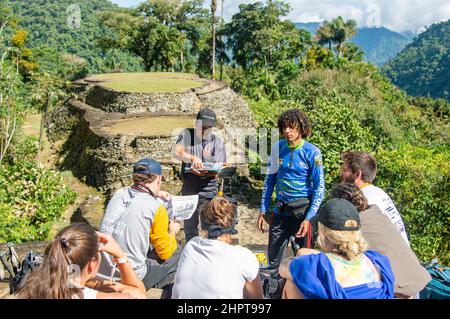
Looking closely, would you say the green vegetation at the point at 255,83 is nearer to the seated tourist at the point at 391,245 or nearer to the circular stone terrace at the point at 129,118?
the circular stone terrace at the point at 129,118

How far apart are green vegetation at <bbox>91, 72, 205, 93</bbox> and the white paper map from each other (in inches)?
451

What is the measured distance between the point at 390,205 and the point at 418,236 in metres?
2.24

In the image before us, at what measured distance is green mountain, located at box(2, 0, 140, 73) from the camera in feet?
133

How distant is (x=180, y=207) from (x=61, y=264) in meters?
1.61

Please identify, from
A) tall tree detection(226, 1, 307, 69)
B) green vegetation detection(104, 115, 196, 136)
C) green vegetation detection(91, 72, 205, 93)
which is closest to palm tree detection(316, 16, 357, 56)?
tall tree detection(226, 1, 307, 69)

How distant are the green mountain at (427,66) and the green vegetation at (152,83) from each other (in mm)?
47953

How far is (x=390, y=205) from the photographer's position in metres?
2.79

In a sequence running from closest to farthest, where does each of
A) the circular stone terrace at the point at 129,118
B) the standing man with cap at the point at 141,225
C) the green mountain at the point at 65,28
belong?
the standing man with cap at the point at 141,225, the circular stone terrace at the point at 129,118, the green mountain at the point at 65,28

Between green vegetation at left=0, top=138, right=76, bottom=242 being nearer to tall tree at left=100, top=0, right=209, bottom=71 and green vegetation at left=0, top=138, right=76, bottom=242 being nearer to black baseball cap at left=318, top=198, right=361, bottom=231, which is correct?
black baseball cap at left=318, top=198, right=361, bottom=231

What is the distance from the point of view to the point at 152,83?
53.9ft

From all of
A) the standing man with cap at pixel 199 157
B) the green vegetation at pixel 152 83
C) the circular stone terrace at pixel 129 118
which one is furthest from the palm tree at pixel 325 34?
the standing man with cap at pixel 199 157

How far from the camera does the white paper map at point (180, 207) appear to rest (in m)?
3.29

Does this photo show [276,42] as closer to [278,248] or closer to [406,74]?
[278,248]

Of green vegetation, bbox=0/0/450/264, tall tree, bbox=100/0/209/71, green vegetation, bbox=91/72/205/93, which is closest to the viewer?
green vegetation, bbox=0/0/450/264
